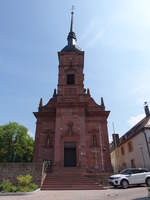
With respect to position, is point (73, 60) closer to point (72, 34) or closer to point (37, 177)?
point (72, 34)

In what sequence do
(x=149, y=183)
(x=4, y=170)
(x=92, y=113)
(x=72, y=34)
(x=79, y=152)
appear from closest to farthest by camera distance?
(x=149, y=183), (x=4, y=170), (x=79, y=152), (x=92, y=113), (x=72, y=34)

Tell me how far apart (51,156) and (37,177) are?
23.2 feet

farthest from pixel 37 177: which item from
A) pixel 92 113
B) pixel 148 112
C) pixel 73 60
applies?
pixel 148 112

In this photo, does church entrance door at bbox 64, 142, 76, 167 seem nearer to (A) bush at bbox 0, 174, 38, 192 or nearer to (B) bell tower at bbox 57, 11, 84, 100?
(B) bell tower at bbox 57, 11, 84, 100

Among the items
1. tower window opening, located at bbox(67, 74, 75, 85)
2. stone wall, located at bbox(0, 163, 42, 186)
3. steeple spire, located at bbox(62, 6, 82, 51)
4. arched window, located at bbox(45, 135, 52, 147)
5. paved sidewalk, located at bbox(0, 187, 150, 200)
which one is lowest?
paved sidewalk, located at bbox(0, 187, 150, 200)

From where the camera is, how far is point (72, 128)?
22109 mm

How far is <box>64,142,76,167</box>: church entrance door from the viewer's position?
21062 millimetres

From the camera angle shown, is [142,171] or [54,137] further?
[54,137]

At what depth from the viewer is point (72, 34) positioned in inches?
1330

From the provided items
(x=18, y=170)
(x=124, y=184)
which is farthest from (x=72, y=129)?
(x=124, y=184)

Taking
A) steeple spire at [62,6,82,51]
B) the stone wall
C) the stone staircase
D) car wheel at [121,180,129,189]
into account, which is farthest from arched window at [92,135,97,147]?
steeple spire at [62,6,82,51]

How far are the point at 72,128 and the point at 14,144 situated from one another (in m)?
23.3

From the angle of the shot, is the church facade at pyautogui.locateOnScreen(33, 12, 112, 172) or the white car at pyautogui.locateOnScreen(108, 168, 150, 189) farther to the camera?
the church facade at pyautogui.locateOnScreen(33, 12, 112, 172)

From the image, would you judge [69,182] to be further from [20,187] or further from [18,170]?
[18,170]
